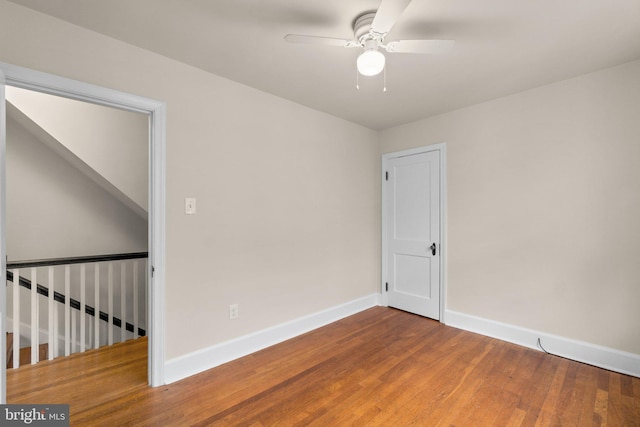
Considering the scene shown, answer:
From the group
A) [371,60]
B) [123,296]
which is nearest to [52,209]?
[123,296]

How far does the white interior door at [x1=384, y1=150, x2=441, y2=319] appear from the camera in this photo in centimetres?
333

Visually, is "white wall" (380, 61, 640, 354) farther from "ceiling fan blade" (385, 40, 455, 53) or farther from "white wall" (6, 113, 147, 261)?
"white wall" (6, 113, 147, 261)

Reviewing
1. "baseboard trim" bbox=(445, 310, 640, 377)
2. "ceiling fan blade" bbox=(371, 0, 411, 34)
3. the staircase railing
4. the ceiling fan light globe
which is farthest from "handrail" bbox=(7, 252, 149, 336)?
"baseboard trim" bbox=(445, 310, 640, 377)

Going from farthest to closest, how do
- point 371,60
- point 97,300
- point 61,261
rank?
point 97,300 → point 61,261 → point 371,60

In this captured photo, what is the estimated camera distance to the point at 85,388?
2.01 m

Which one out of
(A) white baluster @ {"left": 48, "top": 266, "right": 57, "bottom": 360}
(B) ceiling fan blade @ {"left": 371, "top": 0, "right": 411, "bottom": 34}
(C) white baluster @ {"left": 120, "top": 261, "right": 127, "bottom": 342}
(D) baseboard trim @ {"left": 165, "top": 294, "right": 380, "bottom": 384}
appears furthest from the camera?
(C) white baluster @ {"left": 120, "top": 261, "right": 127, "bottom": 342}

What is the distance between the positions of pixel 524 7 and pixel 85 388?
3787 mm

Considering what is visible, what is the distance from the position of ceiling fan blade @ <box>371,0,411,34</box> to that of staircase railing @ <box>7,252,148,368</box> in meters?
3.14

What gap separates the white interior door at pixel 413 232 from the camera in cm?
333

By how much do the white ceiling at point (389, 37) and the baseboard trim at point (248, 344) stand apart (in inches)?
91.4

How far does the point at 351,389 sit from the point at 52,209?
410cm

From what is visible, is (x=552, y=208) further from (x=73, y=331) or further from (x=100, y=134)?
(x=73, y=331)

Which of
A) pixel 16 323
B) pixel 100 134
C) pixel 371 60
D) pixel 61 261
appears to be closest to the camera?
pixel 371 60

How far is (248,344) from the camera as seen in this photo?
8.41 feet
